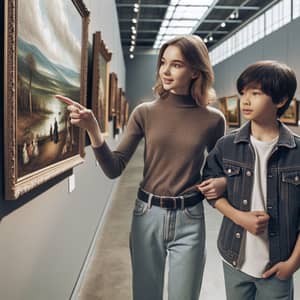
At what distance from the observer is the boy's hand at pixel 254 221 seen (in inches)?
69.7

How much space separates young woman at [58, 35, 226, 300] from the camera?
2.04m

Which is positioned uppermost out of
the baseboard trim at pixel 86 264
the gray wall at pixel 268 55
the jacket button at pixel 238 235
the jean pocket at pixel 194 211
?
the gray wall at pixel 268 55

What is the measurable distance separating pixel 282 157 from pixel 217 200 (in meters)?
0.40

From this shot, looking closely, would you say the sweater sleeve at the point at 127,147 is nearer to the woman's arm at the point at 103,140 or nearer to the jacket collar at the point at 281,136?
the woman's arm at the point at 103,140

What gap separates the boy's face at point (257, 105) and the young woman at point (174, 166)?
1.02 ft

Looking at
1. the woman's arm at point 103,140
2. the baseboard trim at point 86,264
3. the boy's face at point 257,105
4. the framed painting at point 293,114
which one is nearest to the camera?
the woman's arm at point 103,140

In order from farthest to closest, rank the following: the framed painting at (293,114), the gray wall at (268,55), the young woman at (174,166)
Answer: the gray wall at (268,55)
the framed painting at (293,114)
the young woman at (174,166)

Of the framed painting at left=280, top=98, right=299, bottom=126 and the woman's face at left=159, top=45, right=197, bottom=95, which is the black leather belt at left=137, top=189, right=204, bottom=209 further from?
the framed painting at left=280, top=98, right=299, bottom=126

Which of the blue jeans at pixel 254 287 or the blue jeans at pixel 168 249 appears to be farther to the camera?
the blue jeans at pixel 168 249

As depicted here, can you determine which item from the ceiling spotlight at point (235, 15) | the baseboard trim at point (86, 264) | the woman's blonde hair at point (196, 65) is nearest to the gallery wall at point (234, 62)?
the ceiling spotlight at point (235, 15)

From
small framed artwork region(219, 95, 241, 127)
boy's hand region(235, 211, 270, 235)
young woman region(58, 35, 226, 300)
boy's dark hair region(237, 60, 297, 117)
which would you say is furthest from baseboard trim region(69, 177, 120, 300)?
small framed artwork region(219, 95, 241, 127)

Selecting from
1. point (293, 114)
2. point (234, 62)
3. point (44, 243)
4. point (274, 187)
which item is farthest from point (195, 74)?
point (234, 62)

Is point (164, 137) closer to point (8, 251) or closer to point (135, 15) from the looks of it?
point (8, 251)

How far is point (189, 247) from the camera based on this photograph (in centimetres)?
206
